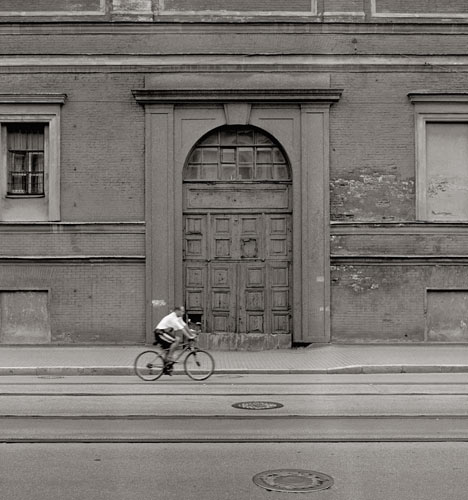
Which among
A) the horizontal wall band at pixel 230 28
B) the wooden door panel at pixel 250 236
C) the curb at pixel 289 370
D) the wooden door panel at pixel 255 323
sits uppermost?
the horizontal wall band at pixel 230 28

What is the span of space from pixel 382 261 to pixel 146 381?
7776 mm

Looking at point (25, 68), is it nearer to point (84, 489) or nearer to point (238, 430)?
point (238, 430)

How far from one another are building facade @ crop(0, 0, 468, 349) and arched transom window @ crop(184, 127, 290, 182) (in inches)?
11.3

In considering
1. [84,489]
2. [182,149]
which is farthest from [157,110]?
[84,489]

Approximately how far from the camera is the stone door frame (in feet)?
63.6

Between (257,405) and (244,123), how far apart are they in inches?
399

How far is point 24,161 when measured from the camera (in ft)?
64.6

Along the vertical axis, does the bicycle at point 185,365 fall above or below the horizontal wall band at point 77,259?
below

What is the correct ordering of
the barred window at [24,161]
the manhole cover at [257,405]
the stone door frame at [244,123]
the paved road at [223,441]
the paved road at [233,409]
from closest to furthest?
the paved road at [223,441], the paved road at [233,409], the manhole cover at [257,405], the stone door frame at [244,123], the barred window at [24,161]

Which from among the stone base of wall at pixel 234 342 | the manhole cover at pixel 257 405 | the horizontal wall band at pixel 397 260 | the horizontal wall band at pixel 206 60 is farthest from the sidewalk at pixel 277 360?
the horizontal wall band at pixel 206 60

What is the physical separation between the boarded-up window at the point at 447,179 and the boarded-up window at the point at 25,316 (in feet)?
32.5

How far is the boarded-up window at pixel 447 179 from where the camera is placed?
19.7 m

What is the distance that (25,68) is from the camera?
64.2 ft

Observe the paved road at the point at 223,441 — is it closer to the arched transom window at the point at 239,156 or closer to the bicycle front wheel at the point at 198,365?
the bicycle front wheel at the point at 198,365
